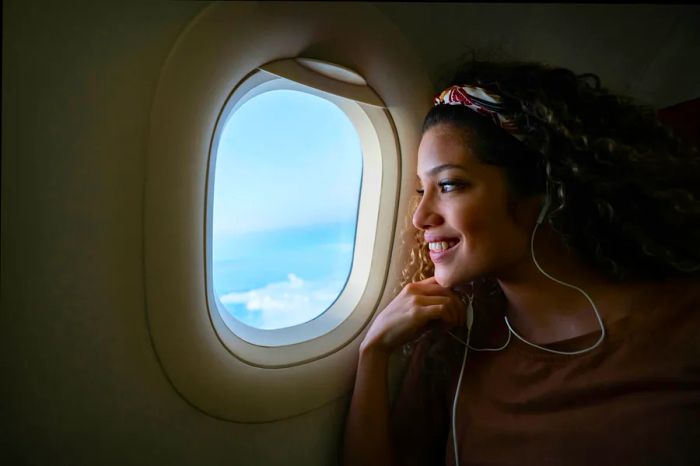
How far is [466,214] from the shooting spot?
2.85 feet

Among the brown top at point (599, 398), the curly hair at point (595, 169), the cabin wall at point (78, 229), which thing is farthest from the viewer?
the curly hair at point (595, 169)

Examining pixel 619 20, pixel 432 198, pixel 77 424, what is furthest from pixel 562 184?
pixel 77 424

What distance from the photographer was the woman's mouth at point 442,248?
3.04 feet

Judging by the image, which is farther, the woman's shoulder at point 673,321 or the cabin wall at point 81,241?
the woman's shoulder at point 673,321

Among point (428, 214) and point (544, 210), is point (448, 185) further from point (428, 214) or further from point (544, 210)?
point (544, 210)

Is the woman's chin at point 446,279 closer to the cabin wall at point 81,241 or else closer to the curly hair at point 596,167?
the curly hair at point 596,167

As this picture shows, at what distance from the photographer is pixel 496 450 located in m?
0.88

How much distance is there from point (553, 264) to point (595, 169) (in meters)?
0.23

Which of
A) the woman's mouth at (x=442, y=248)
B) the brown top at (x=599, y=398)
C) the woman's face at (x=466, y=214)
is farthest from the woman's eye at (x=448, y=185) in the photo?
the brown top at (x=599, y=398)

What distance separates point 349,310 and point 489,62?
0.72 metres

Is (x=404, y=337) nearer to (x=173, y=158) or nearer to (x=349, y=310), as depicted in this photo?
(x=349, y=310)

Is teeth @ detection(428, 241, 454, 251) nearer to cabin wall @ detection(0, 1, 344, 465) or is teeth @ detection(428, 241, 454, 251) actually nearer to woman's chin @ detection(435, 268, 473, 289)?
woman's chin @ detection(435, 268, 473, 289)

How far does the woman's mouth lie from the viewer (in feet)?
3.04

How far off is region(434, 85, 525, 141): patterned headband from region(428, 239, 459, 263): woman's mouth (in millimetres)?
271
